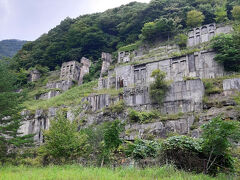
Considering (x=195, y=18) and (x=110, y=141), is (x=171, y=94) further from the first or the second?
(x=195, y=18)

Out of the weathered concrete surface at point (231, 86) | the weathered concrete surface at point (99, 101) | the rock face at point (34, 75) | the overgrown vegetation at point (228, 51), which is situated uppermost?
the rock face at point (34, 75)

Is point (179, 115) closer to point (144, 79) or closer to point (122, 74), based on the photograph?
point (144, 79)

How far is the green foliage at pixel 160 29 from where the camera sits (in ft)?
142

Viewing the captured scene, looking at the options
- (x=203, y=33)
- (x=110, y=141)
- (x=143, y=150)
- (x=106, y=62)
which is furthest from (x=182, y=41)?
(x=143, y=150)

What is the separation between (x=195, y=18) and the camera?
4541 centimetres

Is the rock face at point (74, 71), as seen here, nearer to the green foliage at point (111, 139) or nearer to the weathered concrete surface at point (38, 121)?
the weathered concrete surface at point (38, 121)

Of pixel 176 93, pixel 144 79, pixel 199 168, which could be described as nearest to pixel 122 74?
pixel 144 79

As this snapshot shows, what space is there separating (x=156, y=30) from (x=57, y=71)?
2288 centimetres

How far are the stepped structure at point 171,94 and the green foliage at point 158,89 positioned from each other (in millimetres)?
453

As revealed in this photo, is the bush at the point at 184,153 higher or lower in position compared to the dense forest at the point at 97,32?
lower

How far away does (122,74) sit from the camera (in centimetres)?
3469

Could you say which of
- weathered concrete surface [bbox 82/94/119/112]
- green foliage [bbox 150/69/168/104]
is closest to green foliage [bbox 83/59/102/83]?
weathered concrete surface [bbox 82/94/119/112]

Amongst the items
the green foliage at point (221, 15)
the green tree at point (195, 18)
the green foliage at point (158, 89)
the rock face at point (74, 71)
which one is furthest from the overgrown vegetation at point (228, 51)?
the rock face at point (74, 71)

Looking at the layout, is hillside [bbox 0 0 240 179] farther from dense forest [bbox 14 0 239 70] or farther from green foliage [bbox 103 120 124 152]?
dense forest [bbox 14 0 239 70]
